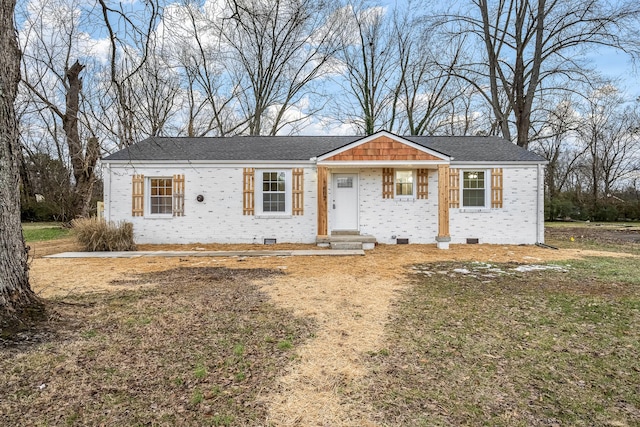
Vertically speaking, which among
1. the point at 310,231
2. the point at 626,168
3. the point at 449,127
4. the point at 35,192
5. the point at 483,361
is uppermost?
the point at 449,127

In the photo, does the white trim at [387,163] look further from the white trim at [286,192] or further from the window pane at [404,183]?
the white trim at [286,192]

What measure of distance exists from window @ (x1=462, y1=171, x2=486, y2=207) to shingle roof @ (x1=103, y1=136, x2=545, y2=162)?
588 mm

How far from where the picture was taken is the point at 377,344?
140 inches

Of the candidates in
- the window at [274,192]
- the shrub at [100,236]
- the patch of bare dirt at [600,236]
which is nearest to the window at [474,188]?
the patch of bare dirt at [600,236]

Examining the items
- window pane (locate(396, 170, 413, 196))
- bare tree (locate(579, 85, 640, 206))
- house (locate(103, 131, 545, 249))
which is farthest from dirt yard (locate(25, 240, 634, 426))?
bare tree (locate(579, 85, 640, 206))

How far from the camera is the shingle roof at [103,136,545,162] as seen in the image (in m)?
12.0

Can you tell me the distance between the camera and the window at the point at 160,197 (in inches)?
479

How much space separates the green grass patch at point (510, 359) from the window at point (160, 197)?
9.81 metres

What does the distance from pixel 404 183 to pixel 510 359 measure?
9396 mm

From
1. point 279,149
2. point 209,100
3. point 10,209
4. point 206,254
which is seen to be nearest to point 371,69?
point 209,100

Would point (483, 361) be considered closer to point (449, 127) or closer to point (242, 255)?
point (242, 255)

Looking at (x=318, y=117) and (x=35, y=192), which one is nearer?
(x=318, y=117)

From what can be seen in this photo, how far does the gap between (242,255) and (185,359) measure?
21.8ft

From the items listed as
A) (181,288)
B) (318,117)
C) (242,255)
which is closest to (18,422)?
(181,288)
